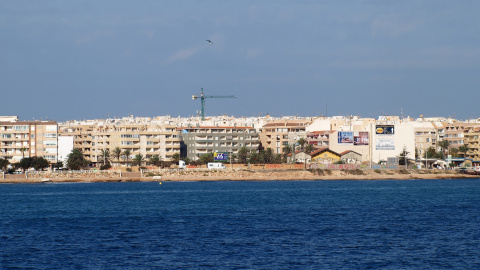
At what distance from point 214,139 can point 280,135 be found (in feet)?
52.2

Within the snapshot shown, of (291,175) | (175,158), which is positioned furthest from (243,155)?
(291,175)

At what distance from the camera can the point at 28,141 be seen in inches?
5384

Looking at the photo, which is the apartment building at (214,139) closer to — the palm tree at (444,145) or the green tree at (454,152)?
the palm tree at (444,145)

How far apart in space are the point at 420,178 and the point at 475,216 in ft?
259

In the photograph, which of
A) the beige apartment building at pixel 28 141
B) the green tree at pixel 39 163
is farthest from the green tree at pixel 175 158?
the green tree at pixel 39 163

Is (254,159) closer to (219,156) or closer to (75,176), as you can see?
(219,156)

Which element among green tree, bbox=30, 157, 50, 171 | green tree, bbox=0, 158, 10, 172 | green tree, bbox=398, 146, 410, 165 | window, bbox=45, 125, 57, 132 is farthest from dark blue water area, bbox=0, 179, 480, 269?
green tree, bbox=398, 146, 410, 165

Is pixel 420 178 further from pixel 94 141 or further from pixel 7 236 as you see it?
pixel 7 236

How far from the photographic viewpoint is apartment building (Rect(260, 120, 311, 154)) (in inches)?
6471

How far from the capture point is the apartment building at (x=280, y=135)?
164375 millimetres

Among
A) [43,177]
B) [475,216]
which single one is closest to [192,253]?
[475,216]

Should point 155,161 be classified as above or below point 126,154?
below

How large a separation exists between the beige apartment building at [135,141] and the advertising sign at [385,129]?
1454 inches

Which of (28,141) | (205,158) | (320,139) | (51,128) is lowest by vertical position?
(205,158)
